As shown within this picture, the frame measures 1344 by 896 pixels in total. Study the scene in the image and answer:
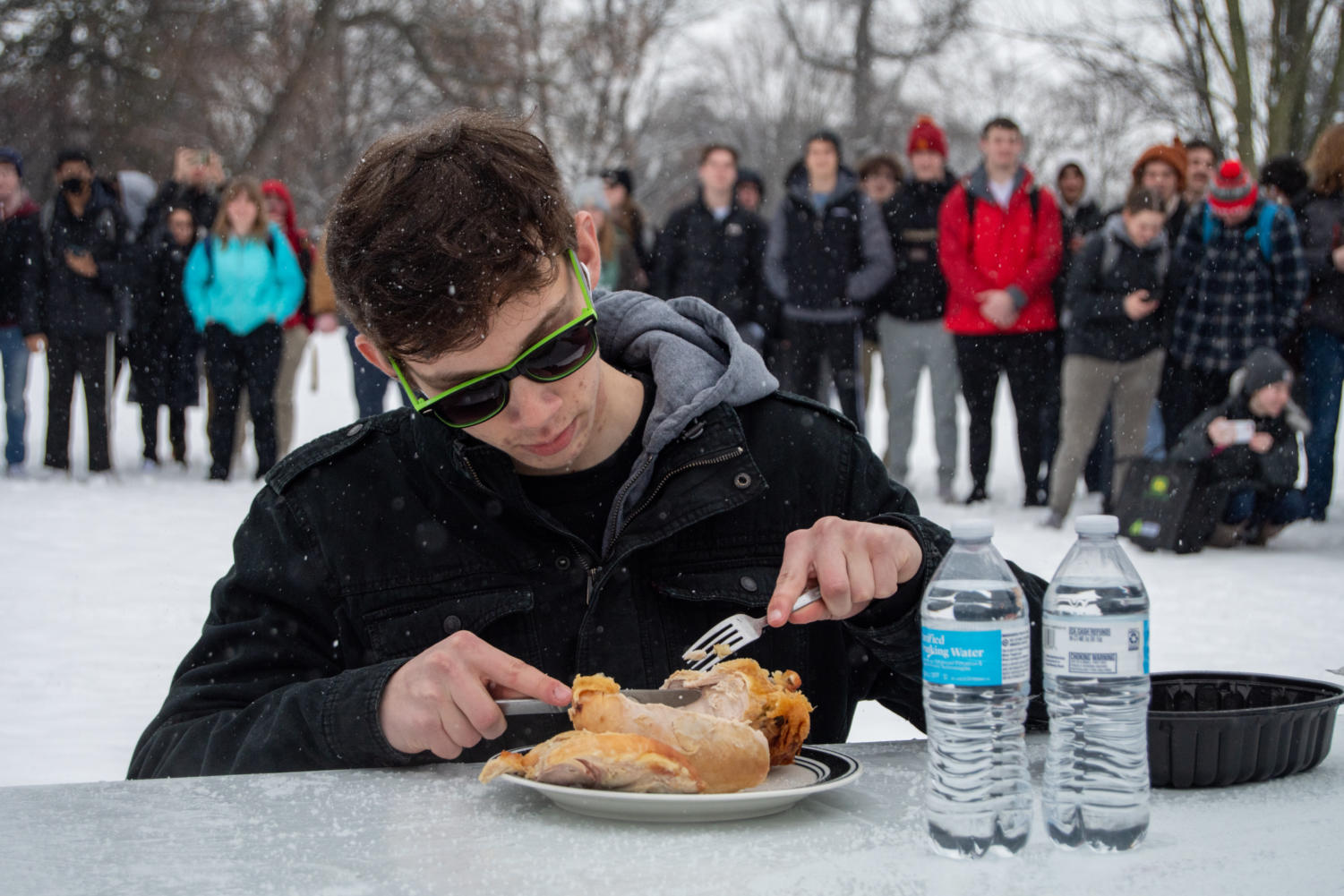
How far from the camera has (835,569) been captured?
179cm

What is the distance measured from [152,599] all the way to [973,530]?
19.1 feet

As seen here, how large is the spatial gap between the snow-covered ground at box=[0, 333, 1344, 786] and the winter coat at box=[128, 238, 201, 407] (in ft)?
2.27

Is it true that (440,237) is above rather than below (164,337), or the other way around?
above

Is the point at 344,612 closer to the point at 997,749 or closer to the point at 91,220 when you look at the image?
the point at 997,749

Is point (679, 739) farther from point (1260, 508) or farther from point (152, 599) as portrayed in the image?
point (1260, 508)

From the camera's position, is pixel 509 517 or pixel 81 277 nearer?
pixel 509 517

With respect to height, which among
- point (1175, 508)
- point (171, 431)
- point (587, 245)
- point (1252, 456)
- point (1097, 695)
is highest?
point (587, 245)

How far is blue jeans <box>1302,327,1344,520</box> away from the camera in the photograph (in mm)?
8289

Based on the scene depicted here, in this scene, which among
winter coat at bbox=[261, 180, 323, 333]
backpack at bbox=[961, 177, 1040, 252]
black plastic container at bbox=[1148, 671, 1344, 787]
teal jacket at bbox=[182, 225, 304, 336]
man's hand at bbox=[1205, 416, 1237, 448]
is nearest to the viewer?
black plastic container at bbox=[1148, 671, 1344, 787]

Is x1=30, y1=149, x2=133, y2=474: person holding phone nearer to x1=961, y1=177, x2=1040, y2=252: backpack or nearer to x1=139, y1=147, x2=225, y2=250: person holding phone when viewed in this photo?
x1=139, y1=147, x2=225, y2=250: person holding phone

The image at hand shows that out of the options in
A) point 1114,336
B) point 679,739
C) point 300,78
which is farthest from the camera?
point 300,78

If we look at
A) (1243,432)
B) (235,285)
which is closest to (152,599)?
(235,285)

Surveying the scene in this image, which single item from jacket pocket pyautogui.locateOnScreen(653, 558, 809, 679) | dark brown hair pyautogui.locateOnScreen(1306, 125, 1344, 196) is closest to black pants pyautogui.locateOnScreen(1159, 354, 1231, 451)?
dark brown hair pyautogui.locateOnScreen(1306, 125, 1344, 196)

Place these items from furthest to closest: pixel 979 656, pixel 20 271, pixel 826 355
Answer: pixel 20 271 → pixel 826 355 → pixel 979 656
